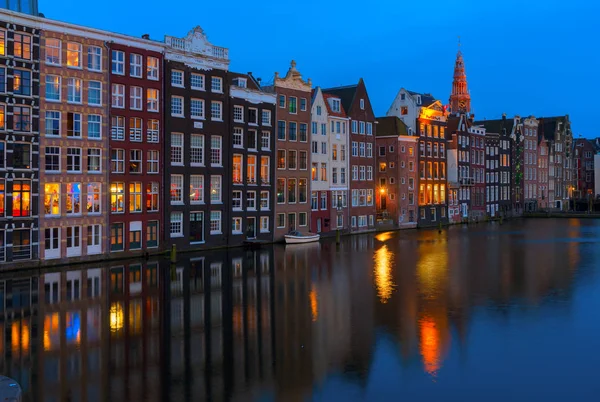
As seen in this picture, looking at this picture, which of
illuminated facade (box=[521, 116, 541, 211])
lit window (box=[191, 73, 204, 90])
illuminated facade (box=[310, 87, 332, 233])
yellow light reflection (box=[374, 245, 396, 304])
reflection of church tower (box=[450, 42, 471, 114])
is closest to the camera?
yellow light reflection (box=[374, 245, 396, 304])

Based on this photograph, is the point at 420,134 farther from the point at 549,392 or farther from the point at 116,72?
the point at 549,392

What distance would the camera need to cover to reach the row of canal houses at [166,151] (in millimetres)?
46125

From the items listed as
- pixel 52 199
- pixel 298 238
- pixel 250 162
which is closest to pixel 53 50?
pixel 52 199

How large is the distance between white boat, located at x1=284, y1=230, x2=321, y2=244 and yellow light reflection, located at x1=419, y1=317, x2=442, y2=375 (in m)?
37.6

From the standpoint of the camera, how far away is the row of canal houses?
46.1 m

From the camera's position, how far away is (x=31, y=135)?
4619 cm

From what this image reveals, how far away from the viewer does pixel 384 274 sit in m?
44.1

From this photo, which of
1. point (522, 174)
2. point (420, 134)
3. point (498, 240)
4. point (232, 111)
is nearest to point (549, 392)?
point (232, 111)

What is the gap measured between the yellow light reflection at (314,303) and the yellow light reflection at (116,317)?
8840 millimetres

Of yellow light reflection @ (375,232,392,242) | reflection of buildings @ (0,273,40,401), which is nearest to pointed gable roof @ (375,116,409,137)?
yellow light reflection @ (375,232,392,242)

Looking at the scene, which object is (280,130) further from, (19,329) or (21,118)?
(19,329)

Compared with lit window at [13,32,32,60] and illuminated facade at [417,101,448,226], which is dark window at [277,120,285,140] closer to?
lit window at [13,32,32,60]

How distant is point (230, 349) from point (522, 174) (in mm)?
116587

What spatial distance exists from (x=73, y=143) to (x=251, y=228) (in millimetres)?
21520
